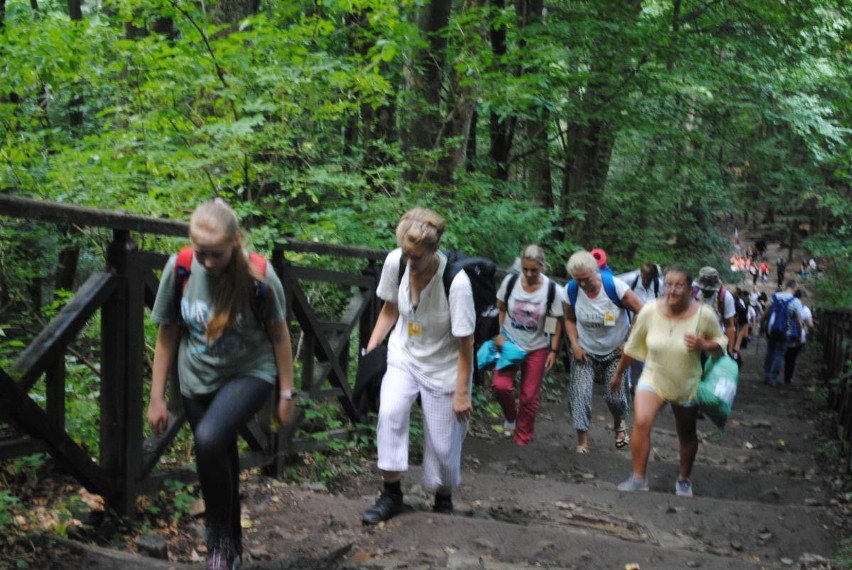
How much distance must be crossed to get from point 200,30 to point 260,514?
14.9 ft

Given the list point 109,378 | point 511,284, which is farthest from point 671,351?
point 109,378

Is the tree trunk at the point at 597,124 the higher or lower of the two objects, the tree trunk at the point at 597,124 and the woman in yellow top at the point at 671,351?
the higher

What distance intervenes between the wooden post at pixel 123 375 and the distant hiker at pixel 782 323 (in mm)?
15057

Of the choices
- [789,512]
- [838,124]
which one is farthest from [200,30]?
[838,124]

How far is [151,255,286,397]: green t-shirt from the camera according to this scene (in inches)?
144

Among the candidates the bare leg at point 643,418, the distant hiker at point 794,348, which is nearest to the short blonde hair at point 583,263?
the bare leg at point 643,418

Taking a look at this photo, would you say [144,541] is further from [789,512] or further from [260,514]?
[789,512]

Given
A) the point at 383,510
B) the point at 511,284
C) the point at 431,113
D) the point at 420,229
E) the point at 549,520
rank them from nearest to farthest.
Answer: the point at 420,229 < the point at 383,510 < the point at 549,520 < the point at 511,284 < the point at 431,113

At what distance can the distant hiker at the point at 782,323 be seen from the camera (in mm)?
16828

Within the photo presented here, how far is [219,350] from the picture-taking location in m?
3.71

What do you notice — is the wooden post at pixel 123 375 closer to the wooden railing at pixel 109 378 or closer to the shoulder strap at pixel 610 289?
the wooden railing at pixel 109 378

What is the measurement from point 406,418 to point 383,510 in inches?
22.1

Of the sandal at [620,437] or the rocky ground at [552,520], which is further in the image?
the sandal at [620,437]

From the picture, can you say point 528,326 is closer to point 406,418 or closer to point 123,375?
point 406,418
